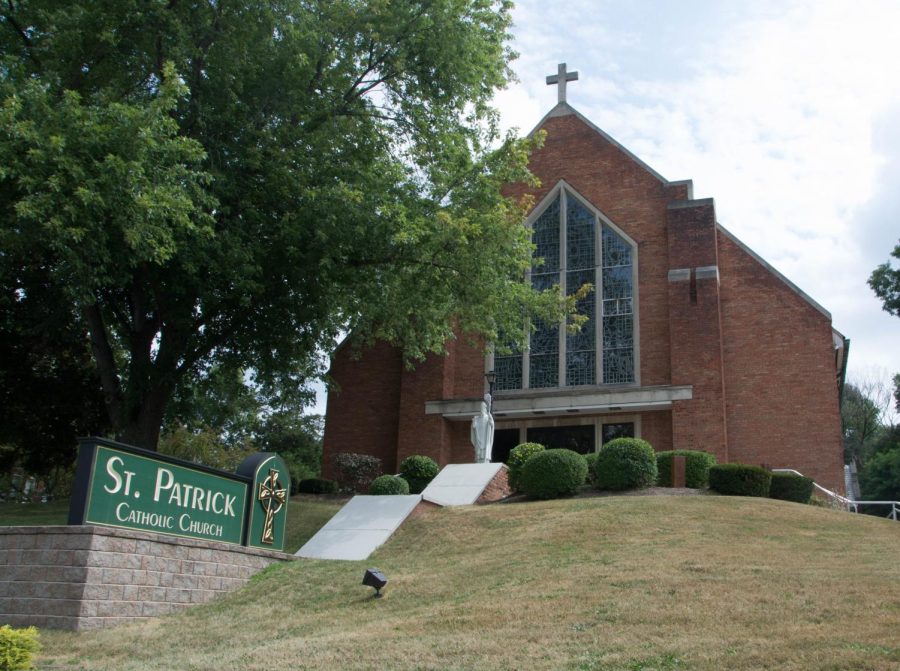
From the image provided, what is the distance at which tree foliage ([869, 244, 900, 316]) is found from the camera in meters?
28.6

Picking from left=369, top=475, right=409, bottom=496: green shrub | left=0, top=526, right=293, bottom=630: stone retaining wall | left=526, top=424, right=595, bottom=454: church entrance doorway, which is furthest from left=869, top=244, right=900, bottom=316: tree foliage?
left=0, top=526, right=293, bottom=630: stone retaining wall

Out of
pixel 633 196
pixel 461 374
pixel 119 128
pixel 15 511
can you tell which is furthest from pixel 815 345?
pixel 15 511

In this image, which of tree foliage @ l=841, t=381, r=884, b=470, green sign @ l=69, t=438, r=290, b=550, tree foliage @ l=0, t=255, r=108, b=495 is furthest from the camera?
tree foliage @ l=841, t=381, r=884, b=470

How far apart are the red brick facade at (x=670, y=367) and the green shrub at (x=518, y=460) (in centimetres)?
443

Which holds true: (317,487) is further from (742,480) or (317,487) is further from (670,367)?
(742,480)

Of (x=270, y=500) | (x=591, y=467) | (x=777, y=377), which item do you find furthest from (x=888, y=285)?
(x=270, y=500)

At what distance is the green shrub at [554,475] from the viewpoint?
58.0 feet

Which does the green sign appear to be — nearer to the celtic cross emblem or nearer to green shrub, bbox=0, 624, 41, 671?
the celtic cross emblem

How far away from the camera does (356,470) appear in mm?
24750

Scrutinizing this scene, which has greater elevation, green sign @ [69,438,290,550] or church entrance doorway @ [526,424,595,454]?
church entrance doorway @ [526,424,595,454]

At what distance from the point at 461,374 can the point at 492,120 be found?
9.48 metres

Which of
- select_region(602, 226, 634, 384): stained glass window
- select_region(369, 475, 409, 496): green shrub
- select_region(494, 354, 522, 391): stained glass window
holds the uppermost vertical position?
select_region(602, 226, 634, 384): stained glass window

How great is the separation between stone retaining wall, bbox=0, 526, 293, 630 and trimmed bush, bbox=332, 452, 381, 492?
45.6 feet

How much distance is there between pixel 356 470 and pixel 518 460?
641 centimetres
